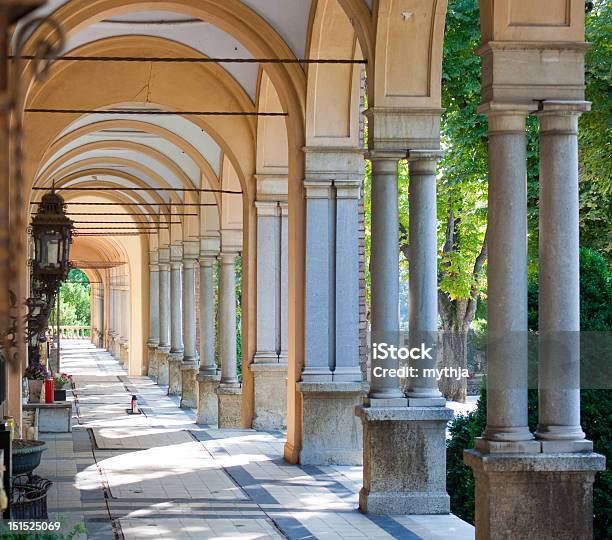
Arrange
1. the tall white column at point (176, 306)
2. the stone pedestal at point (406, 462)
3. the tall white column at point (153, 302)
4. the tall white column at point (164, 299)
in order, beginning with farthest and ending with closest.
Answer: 1. the tall white column at point (153, 302)
2. the tall white column at point (164, 299)
3. the tall white column at point (176, 306)
4. the stone pedestal at point (406, 462)

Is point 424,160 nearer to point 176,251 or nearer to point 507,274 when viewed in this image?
point 507,274

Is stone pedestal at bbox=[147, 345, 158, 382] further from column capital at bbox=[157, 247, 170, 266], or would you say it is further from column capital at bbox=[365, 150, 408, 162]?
column capital at bbox=[365, 150, 408, 162]

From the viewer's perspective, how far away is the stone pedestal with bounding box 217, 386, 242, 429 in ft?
67.4

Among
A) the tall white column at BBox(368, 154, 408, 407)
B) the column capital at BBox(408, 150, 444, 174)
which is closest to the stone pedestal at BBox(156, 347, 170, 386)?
the tall white column at BBox(368, 154, 408, 407)

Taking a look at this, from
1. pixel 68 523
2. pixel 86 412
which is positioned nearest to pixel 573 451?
pixel 68 523

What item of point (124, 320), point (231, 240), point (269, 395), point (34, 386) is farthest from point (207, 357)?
point (124, 320)

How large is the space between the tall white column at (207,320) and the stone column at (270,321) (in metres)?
6.48

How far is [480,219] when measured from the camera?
25.4 metres

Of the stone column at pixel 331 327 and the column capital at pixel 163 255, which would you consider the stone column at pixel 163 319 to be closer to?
the column capital at pixel 163 255

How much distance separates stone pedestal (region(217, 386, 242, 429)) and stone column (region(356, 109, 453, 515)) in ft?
33.5

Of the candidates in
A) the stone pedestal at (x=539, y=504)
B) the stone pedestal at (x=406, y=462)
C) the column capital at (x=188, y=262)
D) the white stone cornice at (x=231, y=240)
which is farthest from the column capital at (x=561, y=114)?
the column capital at (x=188, y=262)

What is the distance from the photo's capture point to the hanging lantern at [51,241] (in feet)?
46.3

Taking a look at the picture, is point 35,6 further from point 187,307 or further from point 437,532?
point 187,307

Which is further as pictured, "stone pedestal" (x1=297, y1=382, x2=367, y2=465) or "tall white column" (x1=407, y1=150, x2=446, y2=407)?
"stone pedestal" (x1=297, y1=382, x2=367, y2=465)
